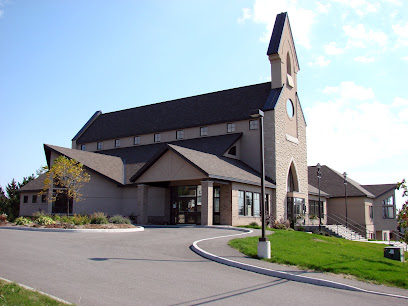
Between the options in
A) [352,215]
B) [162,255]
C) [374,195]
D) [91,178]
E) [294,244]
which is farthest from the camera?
[374,195]

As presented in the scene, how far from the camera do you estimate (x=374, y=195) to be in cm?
4606

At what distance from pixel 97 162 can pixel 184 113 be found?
34.4 ft

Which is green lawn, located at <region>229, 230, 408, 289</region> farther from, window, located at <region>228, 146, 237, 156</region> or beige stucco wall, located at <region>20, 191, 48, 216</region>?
beige stucco wall, located at <region>20, 191, 48, 216</region>

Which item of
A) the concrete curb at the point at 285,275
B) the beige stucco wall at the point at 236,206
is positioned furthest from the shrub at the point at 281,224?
the concrete curb at the point at 285,275

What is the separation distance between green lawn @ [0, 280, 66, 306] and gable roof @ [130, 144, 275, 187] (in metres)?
16.6

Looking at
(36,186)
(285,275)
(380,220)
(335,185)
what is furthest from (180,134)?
(285,275)

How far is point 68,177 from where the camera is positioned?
94.3ft

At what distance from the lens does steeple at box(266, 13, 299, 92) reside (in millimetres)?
35316

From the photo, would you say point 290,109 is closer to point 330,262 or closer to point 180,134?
point 180,134

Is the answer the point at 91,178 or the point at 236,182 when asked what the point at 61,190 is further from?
the point at 236,182

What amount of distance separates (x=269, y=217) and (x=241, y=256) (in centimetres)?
1635


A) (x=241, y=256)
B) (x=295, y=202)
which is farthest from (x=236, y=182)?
(x=241, y=256)

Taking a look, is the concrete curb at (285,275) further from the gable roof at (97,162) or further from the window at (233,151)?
the gable roof at (97,162)

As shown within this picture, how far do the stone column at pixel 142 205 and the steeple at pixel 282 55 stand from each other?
15.0 metres
